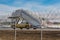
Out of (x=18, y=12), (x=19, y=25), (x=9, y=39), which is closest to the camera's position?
(x=9, y=39)

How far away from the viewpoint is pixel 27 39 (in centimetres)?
1666

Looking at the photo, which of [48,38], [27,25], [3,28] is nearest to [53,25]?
[27,25]

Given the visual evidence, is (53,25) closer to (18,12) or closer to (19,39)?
(18,12)

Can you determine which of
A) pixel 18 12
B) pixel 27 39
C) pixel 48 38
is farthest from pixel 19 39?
Answer: pixel 18 12

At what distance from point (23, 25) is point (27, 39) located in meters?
9.32

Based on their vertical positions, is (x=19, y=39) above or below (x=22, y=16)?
below

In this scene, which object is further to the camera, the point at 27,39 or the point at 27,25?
the point at 27,25

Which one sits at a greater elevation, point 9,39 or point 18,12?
point 18,12

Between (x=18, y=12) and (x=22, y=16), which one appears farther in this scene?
(x=22, y=16)

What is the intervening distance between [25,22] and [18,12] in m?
3.51

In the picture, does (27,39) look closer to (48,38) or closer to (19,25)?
(48,38)

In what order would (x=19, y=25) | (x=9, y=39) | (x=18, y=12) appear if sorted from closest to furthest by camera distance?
1. (x=9, y=39)
2. (x=18, y=12)
3. (x=19, y=25)

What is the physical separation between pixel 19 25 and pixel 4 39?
9032 mm

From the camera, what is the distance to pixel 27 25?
25688 millimetres
